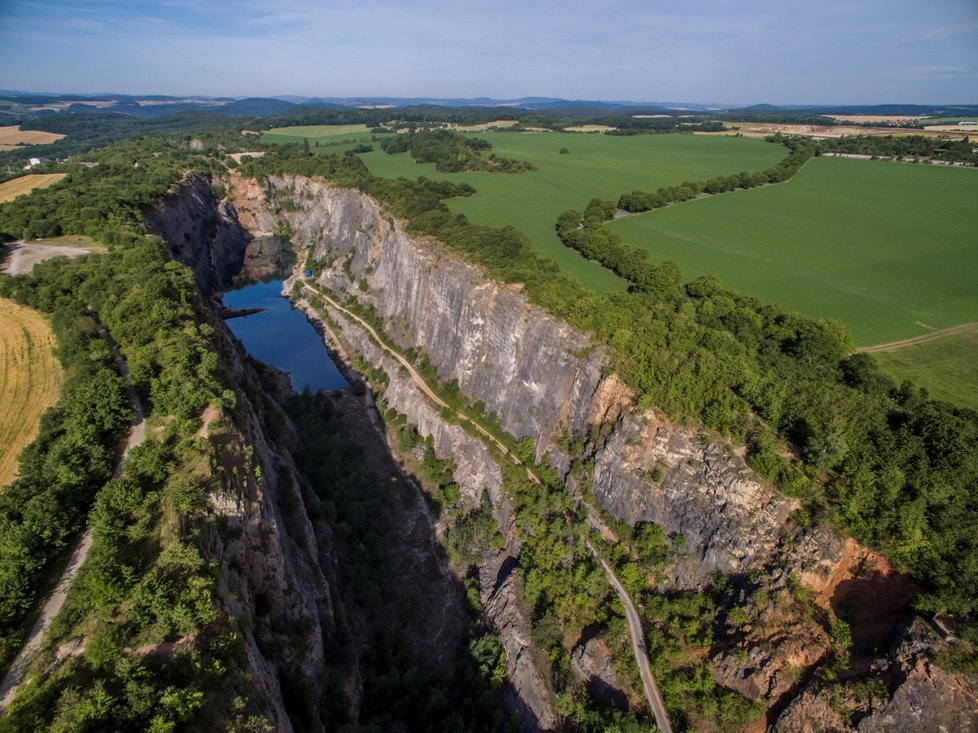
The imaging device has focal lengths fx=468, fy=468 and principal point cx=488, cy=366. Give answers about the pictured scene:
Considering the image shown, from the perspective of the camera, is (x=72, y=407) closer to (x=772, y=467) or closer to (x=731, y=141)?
(x=772, y=467)

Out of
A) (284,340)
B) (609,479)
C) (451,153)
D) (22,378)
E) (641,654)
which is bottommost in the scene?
(641,654)

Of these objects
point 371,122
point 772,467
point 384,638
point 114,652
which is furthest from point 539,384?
point 371,122

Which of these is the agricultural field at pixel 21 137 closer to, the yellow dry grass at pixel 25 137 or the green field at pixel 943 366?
the yellow dry grass at pixel 25 137

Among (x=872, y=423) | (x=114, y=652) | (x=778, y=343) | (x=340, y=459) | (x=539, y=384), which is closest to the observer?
(x=114, y=652)

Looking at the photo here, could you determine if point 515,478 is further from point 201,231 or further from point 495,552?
point 201,231

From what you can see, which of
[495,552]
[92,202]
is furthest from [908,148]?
[92,202]

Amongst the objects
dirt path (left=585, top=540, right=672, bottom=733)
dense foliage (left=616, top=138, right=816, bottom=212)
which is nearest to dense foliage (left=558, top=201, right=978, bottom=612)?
dirt path (left=585, top=540, right=672, bottom=733)
